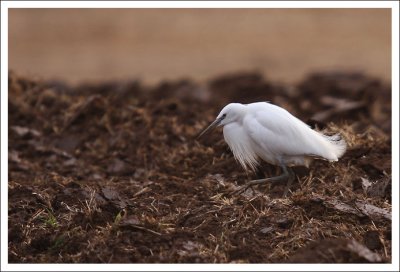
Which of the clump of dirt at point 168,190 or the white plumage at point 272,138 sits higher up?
the white plumage at point 272,138

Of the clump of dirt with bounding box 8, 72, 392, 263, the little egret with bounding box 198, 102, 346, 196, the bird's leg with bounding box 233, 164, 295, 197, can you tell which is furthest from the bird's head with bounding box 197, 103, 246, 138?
the bird's leg with bounding box 233, 164, 295, 197

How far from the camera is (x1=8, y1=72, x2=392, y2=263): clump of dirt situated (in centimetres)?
660

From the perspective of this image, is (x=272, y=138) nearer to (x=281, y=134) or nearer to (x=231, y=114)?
(x=281, y=134)

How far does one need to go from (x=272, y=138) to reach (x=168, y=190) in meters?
1.09

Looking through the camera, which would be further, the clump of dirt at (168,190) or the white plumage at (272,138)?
the white plumage at (272,138)

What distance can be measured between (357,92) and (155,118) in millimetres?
4062

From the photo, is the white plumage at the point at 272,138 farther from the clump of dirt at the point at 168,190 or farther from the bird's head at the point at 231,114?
the clump of dirt at the point at 168,190

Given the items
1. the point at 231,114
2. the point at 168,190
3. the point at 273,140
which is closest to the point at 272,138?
the point at 273,140

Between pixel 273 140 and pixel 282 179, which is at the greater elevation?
pixel 273 140

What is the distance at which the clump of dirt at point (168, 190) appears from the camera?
21.6 ft

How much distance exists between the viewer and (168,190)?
319 inches

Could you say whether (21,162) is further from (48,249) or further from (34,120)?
(48,249)

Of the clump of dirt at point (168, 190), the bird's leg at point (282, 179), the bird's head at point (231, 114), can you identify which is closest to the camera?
the clump of dirt at point (168, 190)

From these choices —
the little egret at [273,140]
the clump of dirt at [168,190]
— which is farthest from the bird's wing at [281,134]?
the clump of dirt at [168,190]
